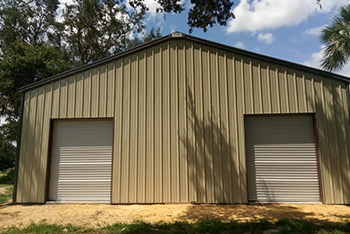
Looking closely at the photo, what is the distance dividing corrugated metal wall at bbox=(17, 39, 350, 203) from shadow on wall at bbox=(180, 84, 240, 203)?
28 mm

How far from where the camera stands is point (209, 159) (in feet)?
24.3

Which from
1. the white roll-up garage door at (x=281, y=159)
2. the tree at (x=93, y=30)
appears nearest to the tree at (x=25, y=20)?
the tree at (x=93, y=30)

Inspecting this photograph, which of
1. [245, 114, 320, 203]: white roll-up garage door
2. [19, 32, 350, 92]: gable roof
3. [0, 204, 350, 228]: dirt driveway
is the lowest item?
[0, 204, 350, 228]: dirt driveway

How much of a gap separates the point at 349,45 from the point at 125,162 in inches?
328

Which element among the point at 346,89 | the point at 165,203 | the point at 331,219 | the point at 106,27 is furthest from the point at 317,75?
the point at 106,27

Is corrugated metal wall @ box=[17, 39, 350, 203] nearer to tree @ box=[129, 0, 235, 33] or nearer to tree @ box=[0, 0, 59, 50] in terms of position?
tree @ box=[129, 0, 235, 33]

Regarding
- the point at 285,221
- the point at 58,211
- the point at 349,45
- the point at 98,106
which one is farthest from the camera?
the point at 349,45

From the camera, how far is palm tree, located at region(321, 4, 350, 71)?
28.6ft

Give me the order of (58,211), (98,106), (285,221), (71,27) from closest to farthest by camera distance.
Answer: (285,221) < (58,211) < (98,106) < (71,27)

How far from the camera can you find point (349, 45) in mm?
8594

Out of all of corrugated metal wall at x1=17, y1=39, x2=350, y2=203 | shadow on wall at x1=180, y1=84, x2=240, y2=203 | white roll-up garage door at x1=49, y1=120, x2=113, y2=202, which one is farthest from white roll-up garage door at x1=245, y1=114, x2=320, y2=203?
white roll-up garage door at x1=49, y1=120, x2=113, y2=202

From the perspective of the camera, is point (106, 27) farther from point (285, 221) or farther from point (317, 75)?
point (285, 221)

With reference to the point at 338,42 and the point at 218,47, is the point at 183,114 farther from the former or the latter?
the point at 338,42

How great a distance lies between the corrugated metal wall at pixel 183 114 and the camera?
7.30m
